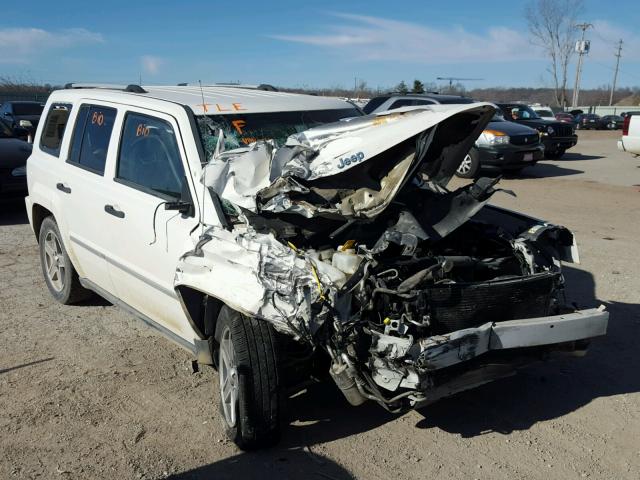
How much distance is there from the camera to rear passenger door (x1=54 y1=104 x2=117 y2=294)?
4.77 metres

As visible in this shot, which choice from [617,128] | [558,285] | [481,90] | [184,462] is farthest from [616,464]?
[481,90]

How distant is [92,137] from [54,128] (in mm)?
935

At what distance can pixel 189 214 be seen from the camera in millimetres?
3877

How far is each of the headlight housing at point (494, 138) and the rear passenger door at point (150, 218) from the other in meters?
11.5

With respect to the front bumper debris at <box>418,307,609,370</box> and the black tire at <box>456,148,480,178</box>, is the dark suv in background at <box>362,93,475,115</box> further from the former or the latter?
the front bumper debris at <box>418,307,609,370</box>

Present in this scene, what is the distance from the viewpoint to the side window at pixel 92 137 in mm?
4887

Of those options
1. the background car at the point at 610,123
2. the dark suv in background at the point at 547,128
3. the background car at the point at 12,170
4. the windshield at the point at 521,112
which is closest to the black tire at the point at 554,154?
the dark suv in background at the point at 547,128

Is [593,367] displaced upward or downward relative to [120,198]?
downward

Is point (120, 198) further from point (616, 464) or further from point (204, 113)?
point (616, 464)

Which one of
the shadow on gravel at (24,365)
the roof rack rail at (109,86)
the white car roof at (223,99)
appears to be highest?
the roof rack rail at (109,86)

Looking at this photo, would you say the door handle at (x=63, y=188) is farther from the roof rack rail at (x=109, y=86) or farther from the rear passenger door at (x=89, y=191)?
the roof rack rail at (x=109, y=86)

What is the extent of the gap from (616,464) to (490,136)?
12.3 metres

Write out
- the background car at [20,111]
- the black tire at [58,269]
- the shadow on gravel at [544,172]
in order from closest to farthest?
A: the black tire at [58,269], the shadow on gravel at [544,172], the background car at [20,111]

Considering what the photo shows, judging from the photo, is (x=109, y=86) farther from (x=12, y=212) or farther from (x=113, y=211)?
(x=12, y=212)
